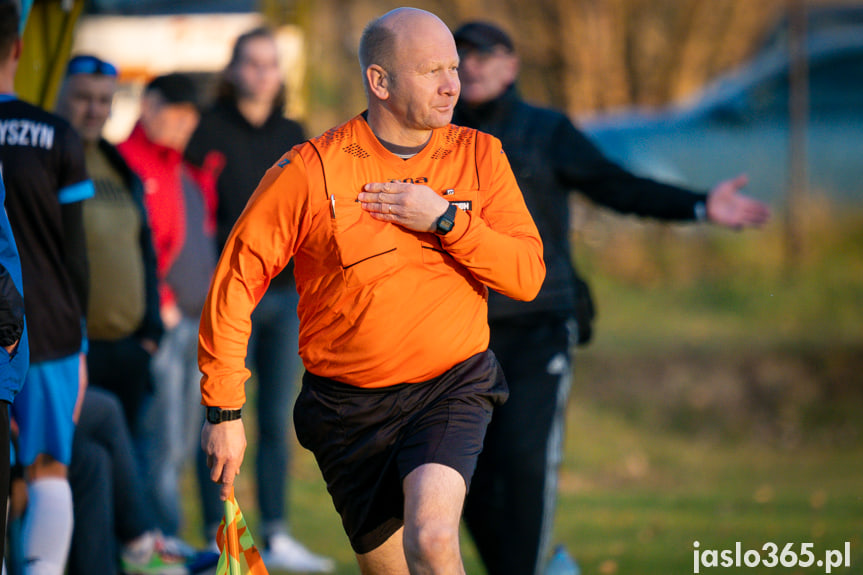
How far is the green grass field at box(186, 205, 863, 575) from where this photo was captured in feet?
23.3

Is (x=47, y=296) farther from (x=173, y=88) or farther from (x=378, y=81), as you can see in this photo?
(x=173, y=88)

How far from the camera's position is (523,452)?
4852 mm

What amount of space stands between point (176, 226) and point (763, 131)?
12830 mm

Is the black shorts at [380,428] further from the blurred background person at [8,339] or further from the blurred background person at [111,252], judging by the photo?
the blurred background person at [111,252]

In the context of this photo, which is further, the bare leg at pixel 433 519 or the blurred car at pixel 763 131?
the blurred car at pixel 763 131

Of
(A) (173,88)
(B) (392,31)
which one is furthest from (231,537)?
(A) (173,88)

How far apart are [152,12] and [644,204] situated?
819cm

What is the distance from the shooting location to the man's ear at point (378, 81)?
3.76m

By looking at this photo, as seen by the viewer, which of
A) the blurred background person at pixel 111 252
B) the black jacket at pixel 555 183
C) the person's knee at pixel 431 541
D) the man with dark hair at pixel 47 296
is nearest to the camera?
the person's knee at pixel 431 541

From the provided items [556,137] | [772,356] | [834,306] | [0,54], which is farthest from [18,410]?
[834,306]

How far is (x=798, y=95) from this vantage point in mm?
17797

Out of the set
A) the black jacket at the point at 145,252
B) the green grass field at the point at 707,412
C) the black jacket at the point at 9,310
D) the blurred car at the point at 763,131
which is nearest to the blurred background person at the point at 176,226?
the black jacket at the point at 145,252

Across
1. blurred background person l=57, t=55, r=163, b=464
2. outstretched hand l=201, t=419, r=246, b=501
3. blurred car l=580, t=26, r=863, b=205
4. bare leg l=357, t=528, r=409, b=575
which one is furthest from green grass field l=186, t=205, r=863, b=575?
outstretched hand l=201, t=419, r=246, b=501

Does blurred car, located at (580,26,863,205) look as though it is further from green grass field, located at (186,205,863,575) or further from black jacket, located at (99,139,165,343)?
black jacket, located at (99,139,165,343)
